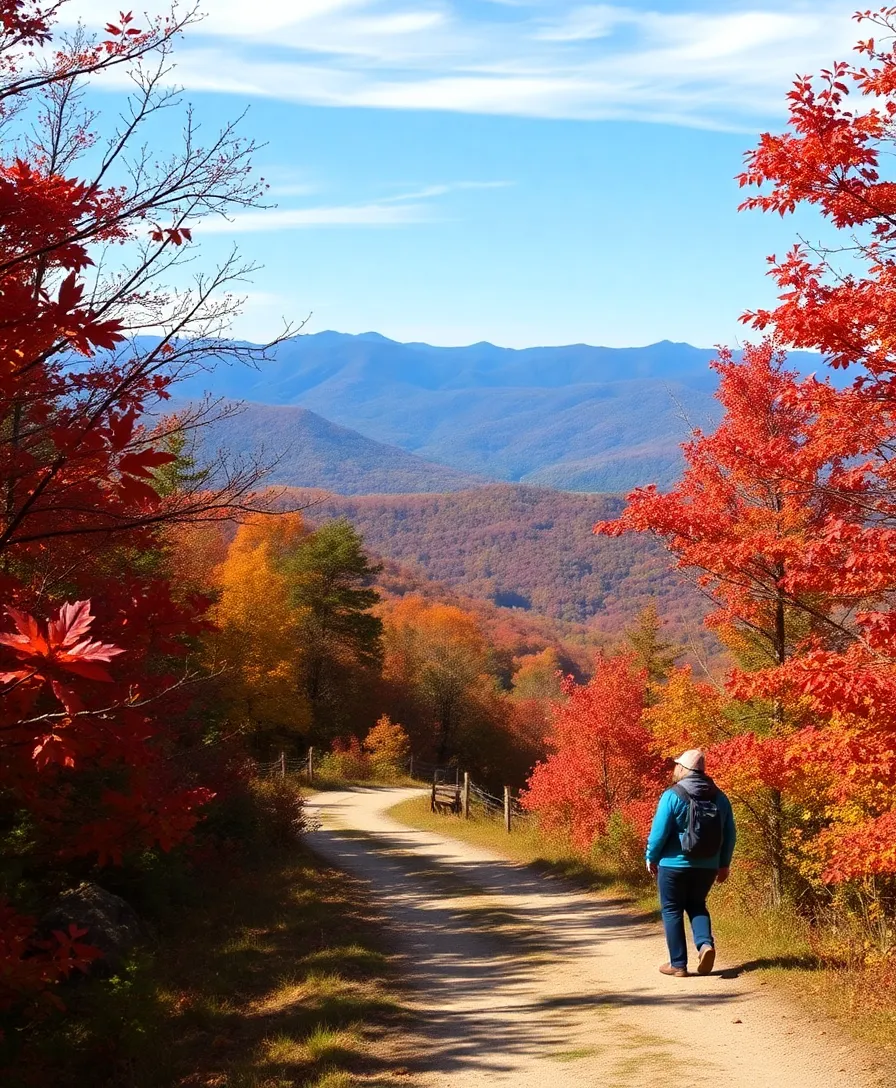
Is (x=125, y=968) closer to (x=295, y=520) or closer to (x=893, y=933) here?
(x=893, y=933)

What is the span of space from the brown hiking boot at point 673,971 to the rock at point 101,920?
15.2ft

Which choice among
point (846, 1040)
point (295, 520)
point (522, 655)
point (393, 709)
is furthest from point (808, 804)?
point (522, 655)

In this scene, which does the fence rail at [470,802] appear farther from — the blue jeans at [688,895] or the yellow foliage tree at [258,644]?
the blue jeans at [688,895]

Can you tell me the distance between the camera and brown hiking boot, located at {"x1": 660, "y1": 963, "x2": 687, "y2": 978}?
7.60 metres

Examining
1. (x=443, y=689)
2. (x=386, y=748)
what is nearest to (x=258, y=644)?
(x=386, y=748)

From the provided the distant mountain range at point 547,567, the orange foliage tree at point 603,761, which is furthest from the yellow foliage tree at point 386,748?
the distant mountain range at point 547,567

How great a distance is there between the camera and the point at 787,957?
7.71 meters

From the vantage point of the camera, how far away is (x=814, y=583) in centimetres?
833

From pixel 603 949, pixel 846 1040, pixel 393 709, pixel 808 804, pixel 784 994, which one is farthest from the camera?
pixel 393 709

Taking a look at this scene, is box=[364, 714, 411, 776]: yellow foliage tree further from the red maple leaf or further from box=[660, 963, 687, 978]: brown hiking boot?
the red maple leaf

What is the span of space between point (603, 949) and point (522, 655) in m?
104

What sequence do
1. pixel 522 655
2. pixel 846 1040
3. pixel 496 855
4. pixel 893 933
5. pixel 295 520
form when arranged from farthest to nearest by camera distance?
pixel 522 655, pixel 295 520, pixel 496 855, pixel 893 933, pixel 846 1040

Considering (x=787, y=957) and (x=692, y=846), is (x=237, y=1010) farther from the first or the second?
(x=787, y=957)

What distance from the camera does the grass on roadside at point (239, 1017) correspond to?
6.49 metres
